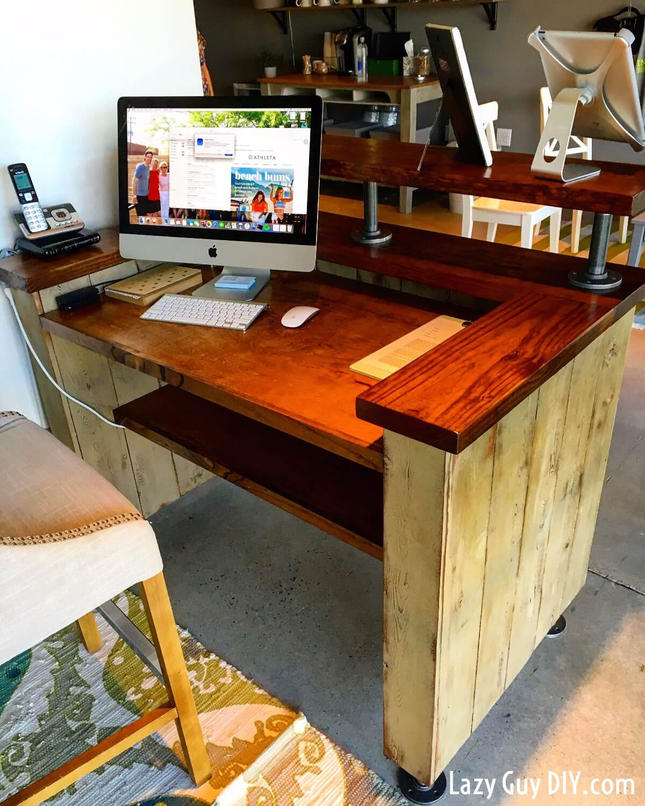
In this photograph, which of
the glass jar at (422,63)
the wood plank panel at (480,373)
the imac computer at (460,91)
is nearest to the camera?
the wood plank panel at (480,373)

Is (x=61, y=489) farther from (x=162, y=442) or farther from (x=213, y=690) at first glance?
(x=213, y=690)

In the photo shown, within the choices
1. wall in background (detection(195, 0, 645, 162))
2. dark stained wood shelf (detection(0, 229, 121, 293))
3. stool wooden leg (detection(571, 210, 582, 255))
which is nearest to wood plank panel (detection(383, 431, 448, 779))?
dark stained wood shelf (detection(0, 229, 121, 293))

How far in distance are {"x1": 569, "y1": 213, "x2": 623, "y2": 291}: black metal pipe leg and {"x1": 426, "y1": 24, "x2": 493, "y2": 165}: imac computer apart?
1.10 ft

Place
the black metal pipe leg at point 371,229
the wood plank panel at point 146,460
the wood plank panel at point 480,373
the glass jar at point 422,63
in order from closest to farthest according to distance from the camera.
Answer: the wood plank panel at point 480,373
the black metal pipe leg at point 371,229
the wood plank panel at point 146,460
the glass jar at point 422,63

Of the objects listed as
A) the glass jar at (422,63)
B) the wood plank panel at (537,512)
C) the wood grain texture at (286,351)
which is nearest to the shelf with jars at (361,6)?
the glass jar at (422,63)

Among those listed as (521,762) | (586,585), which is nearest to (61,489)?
(521,762)

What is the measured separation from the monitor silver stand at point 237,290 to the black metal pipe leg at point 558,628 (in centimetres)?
112

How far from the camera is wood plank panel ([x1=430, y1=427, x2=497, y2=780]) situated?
112 cm

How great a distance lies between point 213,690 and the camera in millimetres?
1661

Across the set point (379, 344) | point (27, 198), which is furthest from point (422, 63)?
point (379, 344)

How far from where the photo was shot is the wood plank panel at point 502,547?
1212 mm

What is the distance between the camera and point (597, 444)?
1586mm

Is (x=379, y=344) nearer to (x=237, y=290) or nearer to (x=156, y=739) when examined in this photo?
(x=237, y=290)

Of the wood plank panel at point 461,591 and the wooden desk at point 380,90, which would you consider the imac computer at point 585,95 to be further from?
the wooden desk at point 380,90
